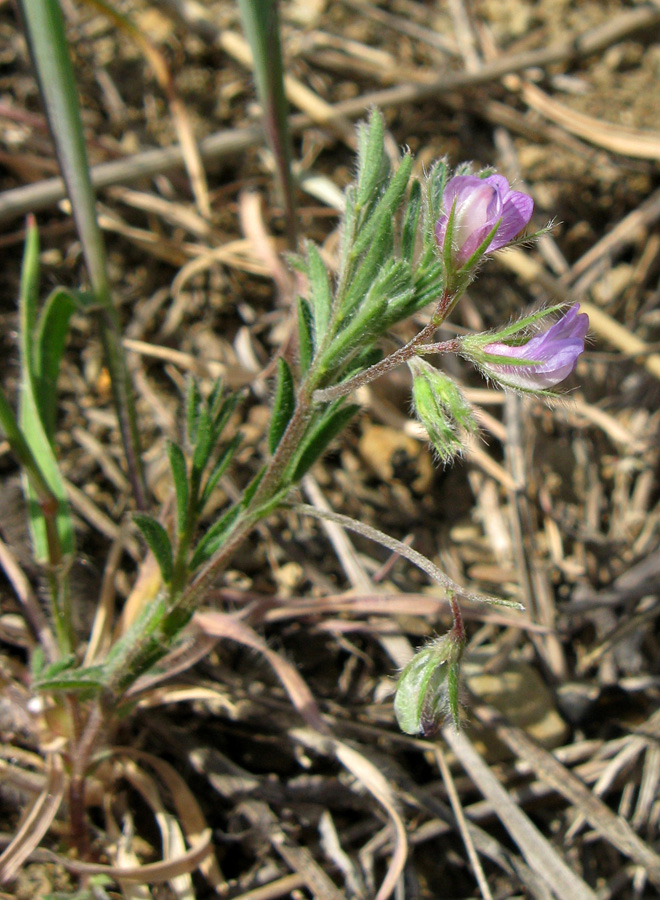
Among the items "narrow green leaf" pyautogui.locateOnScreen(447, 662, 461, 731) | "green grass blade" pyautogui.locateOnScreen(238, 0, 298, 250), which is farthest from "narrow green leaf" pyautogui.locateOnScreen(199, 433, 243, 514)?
"green grass blade" pyautogui.locateOnScreen(238, 0, 298, 250)

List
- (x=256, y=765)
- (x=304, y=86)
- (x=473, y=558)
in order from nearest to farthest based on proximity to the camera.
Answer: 1. (x=256, y=765)
2. (x=473, y=558)
3. (x=304, y=86)

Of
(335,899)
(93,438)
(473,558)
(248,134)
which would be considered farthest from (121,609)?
(248,134)

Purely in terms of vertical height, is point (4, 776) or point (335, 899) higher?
point (4, 776)

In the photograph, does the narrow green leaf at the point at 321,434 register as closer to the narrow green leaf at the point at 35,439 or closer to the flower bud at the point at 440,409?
the flower bud at the point at 440,409

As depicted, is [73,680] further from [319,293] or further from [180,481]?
[319,293]

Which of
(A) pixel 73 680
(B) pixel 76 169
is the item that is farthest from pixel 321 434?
(B) pixel 76 169

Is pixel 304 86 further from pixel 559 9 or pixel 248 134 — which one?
pixel 559 9

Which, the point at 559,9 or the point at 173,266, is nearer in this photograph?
the point at 173,266
